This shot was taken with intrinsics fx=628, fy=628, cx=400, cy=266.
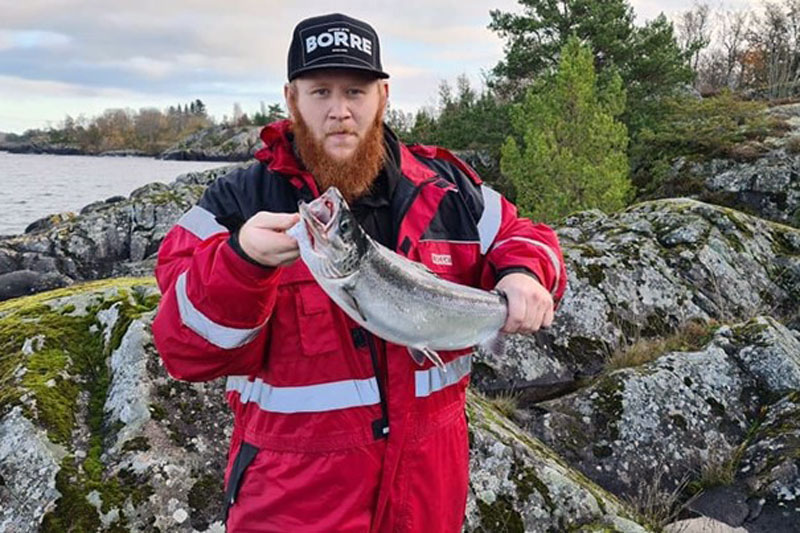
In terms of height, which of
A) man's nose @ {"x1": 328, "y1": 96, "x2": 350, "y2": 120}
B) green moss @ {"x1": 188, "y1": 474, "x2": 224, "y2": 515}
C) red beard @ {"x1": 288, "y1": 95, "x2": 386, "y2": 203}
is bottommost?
green moss @ {"x1": 188, "y1": 474, "x2": 224, "y2": 515}

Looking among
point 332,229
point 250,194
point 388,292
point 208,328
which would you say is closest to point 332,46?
point 250,194

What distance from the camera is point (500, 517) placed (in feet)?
14.2

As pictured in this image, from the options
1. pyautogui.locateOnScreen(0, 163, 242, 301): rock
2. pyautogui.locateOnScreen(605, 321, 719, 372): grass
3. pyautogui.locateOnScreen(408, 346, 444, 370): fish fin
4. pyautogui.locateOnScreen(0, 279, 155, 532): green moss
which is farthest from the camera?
pyautogui.locateOnScreen(0, 163, 242, 301): rock

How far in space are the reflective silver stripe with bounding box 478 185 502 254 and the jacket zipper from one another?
880 millimetres

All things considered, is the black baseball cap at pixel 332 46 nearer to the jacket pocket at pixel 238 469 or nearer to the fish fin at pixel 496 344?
the fish fin at pixel 496 344

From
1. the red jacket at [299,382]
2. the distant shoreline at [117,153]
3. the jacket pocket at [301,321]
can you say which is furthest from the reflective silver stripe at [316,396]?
the distant shoreline at [117,153]

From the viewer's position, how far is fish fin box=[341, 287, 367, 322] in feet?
8.36

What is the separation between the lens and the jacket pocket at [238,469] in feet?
9.50

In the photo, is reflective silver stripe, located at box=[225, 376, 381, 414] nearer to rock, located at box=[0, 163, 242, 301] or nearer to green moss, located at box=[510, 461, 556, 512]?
green moss, located at box=[510, 461, 556, 512]

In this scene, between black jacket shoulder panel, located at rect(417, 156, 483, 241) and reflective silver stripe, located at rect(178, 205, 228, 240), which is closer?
reflective silver stripe, located at rect(178, 205, 228, 240)

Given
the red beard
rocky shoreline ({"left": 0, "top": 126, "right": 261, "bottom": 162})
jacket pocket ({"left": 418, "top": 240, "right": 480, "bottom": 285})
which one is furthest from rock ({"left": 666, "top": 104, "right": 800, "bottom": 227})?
rocky shoreline ({"left": 0, "top": 126, "right": 261, "bottom": 162})

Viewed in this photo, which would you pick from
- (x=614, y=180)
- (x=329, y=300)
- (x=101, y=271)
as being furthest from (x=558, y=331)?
(x=101, y=271)

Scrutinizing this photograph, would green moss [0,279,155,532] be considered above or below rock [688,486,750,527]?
above

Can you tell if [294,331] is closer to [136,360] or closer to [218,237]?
[218,237]
